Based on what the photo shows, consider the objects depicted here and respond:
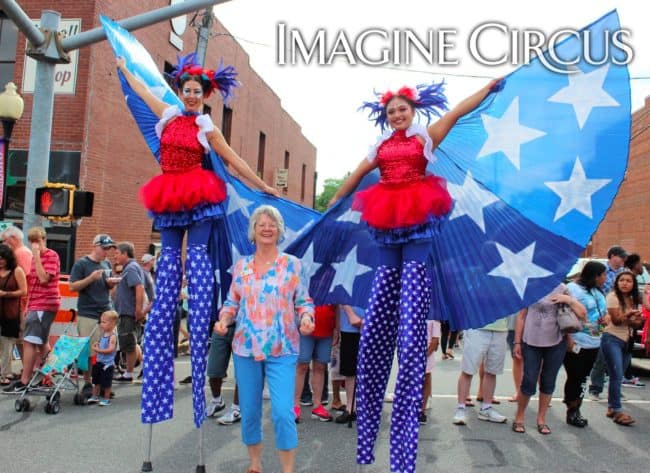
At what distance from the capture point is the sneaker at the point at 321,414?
5.52 metres

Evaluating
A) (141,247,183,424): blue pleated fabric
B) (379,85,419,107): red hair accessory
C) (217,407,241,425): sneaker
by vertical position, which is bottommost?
(217,407,241,425): sneaker

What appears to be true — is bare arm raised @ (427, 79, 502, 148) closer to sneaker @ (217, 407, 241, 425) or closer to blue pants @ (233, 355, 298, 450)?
blue pants @ (233, 355, 298, 450)

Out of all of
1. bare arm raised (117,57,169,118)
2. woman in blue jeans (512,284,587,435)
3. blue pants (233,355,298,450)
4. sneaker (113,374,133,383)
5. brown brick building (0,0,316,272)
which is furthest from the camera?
brown brick building (0,0,316,272)

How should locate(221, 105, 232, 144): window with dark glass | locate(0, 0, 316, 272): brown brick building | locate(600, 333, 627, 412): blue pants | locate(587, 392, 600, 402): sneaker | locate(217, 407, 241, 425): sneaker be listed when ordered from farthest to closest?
locate(221, 105, 232, 144): window with dark glass → locate(0, 0, 316, 272): brown brick building → locate(587, 392, 600, 402): sneaker → locate(600, 333, 627, 412): blue pants → locate(217, 407, 241, 425): sneaker

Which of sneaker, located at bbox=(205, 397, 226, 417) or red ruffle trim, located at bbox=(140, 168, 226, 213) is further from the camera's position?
sneaker, located at bbox=(205, 397, 226, 417)

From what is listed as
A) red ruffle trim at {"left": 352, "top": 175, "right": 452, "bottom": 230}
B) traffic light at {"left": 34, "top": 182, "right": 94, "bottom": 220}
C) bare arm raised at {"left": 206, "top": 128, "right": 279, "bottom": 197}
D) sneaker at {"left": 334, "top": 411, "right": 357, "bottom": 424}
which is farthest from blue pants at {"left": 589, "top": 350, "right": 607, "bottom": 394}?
traffic light at {"left": 34, "top": 182, "right": 94, "bottom": 220}

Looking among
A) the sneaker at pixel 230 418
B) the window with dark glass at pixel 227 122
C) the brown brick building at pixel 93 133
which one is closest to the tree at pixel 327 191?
the window with dark glass at pixel 227 122

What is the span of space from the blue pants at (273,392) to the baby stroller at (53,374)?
274 cm

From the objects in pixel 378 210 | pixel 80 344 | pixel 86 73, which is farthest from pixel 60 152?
pixel 378 210

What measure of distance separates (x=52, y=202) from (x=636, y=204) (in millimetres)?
29188

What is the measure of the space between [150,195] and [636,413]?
5.32 metres

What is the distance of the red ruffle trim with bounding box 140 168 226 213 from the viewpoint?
390cm

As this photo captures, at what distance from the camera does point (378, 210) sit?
3650 mm

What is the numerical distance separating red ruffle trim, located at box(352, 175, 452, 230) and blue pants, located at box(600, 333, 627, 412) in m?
3.36
